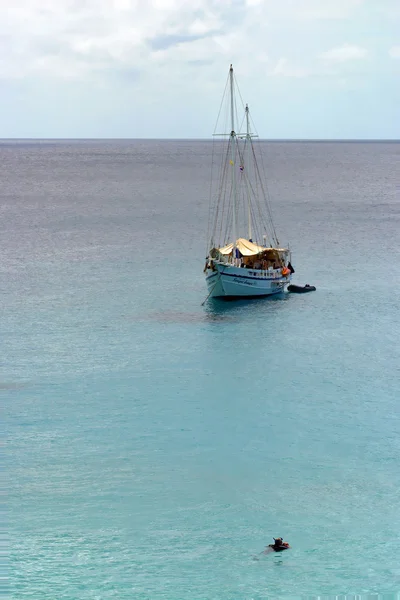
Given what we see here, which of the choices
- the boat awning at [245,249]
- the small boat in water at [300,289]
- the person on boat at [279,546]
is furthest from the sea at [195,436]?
the boat awning at [245,249]

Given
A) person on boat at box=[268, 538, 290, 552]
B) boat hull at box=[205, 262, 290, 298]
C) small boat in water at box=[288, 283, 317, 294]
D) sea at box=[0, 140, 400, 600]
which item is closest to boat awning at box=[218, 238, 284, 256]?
boat hull at box=[205, 262, 290, 298]

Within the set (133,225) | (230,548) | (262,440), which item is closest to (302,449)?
(262,440)

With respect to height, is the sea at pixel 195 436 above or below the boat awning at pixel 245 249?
below

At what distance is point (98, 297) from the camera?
8675 centimetres

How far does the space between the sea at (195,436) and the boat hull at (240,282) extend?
1.07 m

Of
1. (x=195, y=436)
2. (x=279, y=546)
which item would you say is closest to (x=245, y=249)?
(x=195, y=436)

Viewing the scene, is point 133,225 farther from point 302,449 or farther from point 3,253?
point 302,449

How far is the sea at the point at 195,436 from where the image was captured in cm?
3856

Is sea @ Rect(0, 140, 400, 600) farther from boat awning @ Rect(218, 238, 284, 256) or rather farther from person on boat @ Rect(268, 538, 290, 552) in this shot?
boat awning @ Rect(218, 238, 284, 256)

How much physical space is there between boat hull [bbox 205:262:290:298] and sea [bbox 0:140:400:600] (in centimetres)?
107

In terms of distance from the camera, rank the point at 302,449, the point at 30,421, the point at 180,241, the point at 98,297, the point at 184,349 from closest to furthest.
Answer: the point at 302,449, the point at 30,421, the point at 184,349, the point at 98,297, the point at 180,241

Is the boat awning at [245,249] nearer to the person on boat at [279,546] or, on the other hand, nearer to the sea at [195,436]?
the sea at [195,436]

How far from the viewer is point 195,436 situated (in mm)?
52156

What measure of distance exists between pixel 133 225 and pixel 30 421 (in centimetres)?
9163
